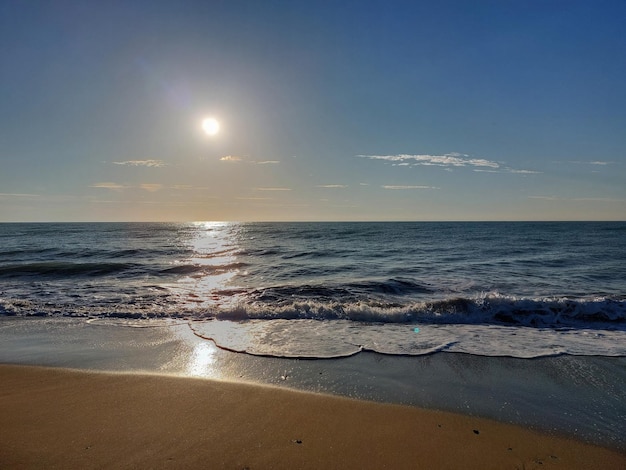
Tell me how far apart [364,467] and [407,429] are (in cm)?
94

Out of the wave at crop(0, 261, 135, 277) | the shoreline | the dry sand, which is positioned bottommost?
the wave at crop(0, 261, 135, 277)

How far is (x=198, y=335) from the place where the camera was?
804 centimetres

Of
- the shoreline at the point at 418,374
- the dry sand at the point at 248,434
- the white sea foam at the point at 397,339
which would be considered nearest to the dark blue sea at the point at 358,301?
the white sea foam at the point at 397,339

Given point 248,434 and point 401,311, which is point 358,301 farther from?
point 248,434

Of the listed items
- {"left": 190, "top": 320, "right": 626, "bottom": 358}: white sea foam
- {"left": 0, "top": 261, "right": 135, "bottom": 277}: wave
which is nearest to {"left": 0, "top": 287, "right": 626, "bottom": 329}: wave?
{"left": 190, "top": 320, "right": 626, "bottom": 358}: white sea foam

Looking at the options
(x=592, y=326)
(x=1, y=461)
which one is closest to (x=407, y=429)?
(x=1, y=461)

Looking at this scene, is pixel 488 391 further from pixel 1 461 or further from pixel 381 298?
pixel 381 298

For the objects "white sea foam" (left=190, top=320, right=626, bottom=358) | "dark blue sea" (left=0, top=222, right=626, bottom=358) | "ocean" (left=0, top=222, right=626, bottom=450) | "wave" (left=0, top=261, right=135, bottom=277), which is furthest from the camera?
"wave" (left=0, top=261, right=135, bottom=277)

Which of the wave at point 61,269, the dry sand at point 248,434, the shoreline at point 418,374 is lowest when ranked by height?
the wave at point 61,269

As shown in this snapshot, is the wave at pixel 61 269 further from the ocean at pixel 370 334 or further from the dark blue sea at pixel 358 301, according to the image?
the ocean at pixel 370 334

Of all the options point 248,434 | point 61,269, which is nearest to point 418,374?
point 248,434

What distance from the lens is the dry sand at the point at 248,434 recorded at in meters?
3.48

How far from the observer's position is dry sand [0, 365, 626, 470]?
11.4ft

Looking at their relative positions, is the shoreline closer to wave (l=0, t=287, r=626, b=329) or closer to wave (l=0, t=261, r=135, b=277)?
wave (l=0, t=287, r=626, b=329)
